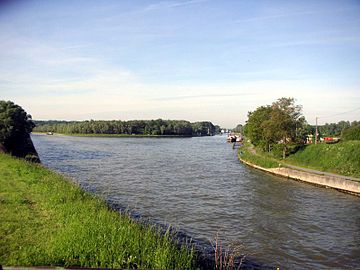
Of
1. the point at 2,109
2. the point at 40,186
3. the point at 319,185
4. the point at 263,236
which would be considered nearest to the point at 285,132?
the point at 319,185

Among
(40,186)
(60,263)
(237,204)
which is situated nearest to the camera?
(60,263)

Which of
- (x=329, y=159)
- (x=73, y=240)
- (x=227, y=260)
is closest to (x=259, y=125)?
(x=329, y=159)

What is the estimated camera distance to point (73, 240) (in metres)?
8.48

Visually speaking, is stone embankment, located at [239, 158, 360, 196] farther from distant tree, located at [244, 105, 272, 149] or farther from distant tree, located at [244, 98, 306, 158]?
distant tree, located at [244, 105, 272, 149]

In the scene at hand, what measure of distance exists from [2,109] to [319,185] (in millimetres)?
43449

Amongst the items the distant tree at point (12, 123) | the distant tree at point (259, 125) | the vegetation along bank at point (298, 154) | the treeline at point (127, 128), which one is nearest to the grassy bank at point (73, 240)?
the vegetation along bank at point (298, 154)

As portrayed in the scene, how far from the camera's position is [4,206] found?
39.3 feet

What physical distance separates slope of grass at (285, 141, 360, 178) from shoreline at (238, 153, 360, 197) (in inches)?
90.3

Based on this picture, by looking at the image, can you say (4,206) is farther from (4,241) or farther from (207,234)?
(207,234)

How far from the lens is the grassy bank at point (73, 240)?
761 cm

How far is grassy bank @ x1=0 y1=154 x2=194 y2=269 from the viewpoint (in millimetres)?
7605

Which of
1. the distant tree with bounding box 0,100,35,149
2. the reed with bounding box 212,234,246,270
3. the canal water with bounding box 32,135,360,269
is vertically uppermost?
the distant tree with bounding box 0,100,35,149

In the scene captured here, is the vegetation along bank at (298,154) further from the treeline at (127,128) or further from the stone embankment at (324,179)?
the treeline at (127,128)

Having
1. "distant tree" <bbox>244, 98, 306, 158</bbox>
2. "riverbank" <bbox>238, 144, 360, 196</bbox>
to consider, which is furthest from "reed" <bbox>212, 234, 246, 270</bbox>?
"distant tree" <bbox>244, 98, 306, 158</bbox>
